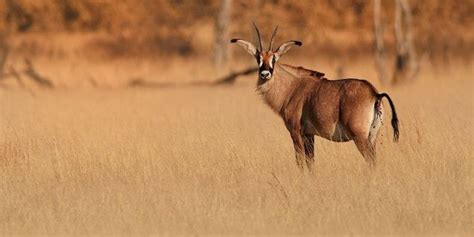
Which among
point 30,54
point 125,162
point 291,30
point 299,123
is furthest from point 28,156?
point 291,30

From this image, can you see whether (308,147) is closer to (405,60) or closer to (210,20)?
(405,60)

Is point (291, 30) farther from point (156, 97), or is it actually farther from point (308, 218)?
point (308, 218)

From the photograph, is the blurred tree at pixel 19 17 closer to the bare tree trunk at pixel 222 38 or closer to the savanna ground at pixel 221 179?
the bare tree trunk at pixel 222 38

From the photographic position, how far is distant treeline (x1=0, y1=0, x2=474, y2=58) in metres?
32.0

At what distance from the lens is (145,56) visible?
29.8m

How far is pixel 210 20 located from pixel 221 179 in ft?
85.7

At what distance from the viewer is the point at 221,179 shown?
32.3 ft

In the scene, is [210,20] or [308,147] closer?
[308,147]

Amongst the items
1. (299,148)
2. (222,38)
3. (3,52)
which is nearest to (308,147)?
(299,148)

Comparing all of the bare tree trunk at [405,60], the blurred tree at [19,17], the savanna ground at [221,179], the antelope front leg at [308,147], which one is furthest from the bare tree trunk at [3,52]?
the antelope front leg at [308,147]

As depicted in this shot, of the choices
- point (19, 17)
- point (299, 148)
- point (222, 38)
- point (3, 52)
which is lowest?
point (299, 148)

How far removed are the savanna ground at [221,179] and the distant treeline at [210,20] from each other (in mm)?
15876

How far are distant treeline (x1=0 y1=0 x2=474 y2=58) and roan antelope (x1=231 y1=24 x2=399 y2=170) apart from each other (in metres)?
19.7

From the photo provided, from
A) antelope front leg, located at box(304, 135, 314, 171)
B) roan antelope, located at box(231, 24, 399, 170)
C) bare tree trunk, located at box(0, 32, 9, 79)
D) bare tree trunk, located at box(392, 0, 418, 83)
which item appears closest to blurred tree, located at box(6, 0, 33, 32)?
bare tree trunk, located at box(0, 32, 9, 79)
